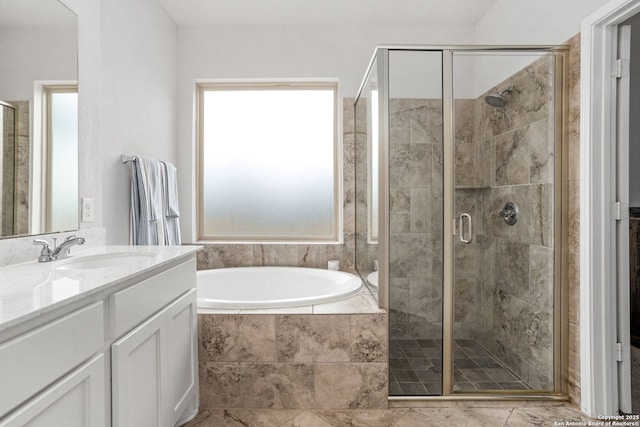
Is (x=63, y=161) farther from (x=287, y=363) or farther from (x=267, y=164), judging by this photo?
(x=267, y=164)

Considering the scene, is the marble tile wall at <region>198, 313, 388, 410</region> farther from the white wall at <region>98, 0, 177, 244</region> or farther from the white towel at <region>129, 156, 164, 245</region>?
the white wall at <region>98, 0, 177, 244</region>

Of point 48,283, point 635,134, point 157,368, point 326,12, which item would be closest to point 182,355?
point 157,368

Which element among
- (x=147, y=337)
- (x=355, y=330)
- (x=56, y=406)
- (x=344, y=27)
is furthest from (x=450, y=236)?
(x=344, y=27)

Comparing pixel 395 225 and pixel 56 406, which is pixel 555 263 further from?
pixel 56 406

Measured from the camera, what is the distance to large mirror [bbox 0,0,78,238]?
1.38 m

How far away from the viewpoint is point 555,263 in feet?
6.57

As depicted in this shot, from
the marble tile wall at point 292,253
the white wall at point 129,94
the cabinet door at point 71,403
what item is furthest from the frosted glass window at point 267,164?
the cabinet door at point 71,403

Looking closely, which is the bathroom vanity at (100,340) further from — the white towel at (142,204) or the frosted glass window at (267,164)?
the frosted glass window at (267,164)

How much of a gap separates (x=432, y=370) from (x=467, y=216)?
88 centimetres

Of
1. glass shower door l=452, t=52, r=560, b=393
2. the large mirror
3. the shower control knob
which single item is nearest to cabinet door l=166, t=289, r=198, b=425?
the large mirror

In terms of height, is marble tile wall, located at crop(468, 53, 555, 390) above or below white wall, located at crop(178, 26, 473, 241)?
below

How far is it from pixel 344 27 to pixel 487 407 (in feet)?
9.40

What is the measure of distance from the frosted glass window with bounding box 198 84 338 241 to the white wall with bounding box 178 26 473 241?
183 millimetres

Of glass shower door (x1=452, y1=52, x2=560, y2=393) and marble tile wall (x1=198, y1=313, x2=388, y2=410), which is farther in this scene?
glass shower door (x1=452, y1=52, x2=560, y2=393)
